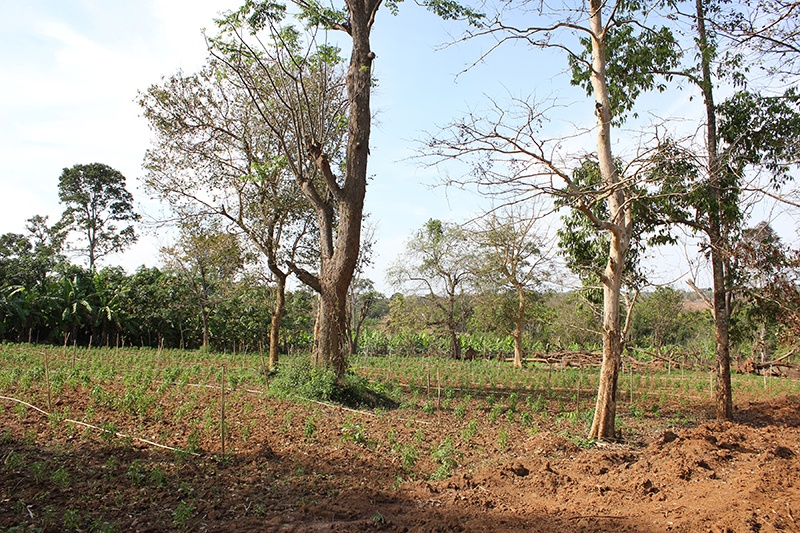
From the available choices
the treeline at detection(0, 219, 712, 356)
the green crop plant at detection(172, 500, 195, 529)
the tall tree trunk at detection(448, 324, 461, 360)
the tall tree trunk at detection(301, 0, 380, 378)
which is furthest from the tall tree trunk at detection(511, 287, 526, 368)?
the green crop plant at detection(172, 500, 195, 529)

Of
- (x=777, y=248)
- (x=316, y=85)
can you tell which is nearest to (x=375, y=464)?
(x=777, y=248)

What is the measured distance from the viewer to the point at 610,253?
8555mm

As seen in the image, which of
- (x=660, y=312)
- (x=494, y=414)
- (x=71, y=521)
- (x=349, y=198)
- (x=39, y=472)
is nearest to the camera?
(x=71, y=521)

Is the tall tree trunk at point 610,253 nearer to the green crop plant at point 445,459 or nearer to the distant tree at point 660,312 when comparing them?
the green crop plant at point 445,459

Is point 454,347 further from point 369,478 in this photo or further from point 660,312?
point 369,478

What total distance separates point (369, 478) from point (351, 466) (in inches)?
17.6

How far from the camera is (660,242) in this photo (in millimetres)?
11180

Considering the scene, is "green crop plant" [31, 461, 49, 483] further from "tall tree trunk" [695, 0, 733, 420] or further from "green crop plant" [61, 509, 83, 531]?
"tall tree trunk" [695, 0, 733, 420]

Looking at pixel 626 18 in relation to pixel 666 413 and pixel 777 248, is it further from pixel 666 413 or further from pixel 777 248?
pixel 666 413

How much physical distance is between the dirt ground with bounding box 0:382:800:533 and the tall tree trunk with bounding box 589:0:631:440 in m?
0.60

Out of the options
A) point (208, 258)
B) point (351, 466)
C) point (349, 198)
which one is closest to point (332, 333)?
point (349, 198)

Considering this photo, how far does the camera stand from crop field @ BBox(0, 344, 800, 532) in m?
4.76

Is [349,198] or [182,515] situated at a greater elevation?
[349,198]

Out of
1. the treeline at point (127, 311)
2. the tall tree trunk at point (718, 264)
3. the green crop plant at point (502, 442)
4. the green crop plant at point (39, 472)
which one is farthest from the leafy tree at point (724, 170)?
the treeline at point (127, 311)
